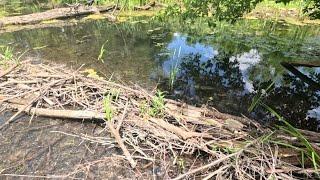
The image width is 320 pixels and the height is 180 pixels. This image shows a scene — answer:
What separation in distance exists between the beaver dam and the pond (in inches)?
61.0

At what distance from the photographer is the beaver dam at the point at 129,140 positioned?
4.64 meters

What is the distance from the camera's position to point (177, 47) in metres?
A: 11.4

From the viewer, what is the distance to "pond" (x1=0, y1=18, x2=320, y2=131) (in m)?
7.69

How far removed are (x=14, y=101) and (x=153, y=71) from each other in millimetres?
3652

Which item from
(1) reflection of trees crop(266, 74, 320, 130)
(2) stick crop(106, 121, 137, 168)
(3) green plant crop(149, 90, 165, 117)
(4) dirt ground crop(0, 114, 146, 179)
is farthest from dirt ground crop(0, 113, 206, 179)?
(1) reflection of trees crop(266, 74, 320, 130)

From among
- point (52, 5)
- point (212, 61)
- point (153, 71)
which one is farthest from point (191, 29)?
point (52, 5)

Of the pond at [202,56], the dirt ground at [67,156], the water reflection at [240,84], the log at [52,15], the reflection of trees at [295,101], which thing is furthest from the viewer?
the log at [52,15]

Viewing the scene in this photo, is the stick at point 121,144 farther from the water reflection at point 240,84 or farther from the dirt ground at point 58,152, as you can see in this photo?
the water reflection at point 240,84

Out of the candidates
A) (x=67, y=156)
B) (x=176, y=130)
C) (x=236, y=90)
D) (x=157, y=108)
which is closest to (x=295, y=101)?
(x=236, y=90)

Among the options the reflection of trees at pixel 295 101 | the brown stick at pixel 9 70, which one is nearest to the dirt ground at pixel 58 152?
the brown stick at pixel 9 70

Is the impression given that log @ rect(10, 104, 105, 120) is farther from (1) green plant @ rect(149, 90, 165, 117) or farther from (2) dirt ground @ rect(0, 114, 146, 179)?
(1) green plant @ rect(149, 90, 165, 117)

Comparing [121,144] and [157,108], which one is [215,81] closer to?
[157,108]

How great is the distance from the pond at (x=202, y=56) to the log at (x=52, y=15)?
1.19 meters

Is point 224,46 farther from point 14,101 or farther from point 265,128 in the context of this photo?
point 14,101
